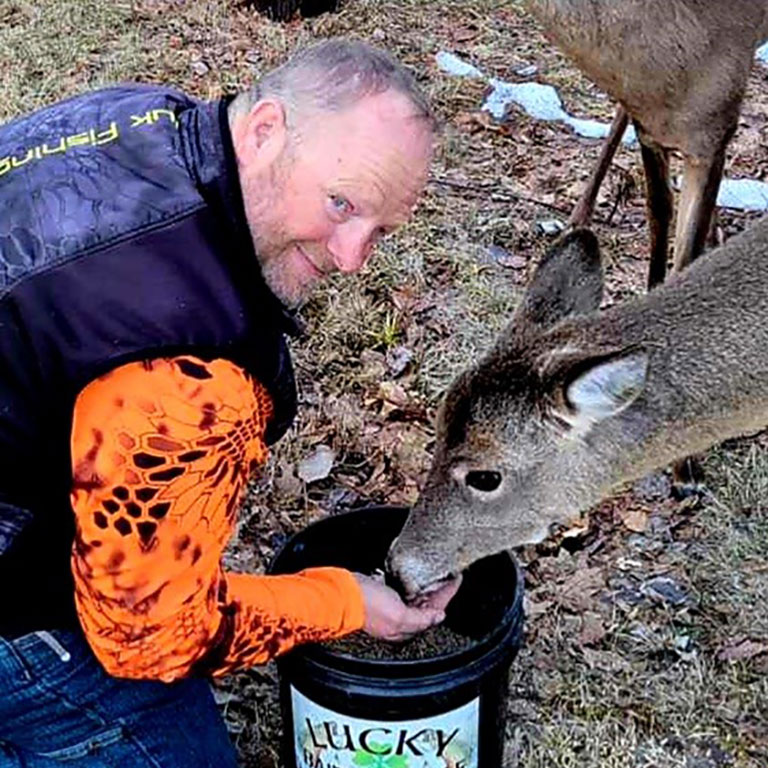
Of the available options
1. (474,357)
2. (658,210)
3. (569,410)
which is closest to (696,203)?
(658,210)

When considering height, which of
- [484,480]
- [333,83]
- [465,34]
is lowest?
[465,34]

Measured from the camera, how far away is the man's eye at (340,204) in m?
2.64

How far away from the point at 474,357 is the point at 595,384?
190cm

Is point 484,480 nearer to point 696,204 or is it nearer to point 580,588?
point 580,588

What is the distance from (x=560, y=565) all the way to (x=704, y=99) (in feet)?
4.76

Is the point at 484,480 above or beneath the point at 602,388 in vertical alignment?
beneath

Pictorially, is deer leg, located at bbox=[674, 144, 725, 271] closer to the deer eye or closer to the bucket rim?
the deer eye

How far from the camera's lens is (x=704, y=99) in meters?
4.63

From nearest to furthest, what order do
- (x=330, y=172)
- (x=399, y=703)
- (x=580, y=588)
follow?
(x=330, y=172) → (x=399, y=703) → (x=580, y=588)

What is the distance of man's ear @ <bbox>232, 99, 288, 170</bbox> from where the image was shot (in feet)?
8.57

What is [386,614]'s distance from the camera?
3104 millimetres

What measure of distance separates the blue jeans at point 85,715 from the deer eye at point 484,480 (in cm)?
73

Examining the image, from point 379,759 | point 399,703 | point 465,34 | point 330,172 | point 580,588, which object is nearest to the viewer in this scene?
point 330,172

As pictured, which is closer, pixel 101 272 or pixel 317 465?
pixel 101 272
